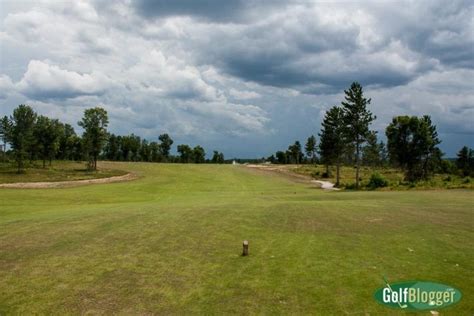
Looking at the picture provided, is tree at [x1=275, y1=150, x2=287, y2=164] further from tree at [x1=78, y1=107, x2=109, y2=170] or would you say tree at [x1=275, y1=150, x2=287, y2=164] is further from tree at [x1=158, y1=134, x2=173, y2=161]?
tree at [x1=78, y1=107, x2=109, y2=170]

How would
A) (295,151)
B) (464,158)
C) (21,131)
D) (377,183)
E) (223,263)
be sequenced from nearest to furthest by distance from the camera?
(223,263) < (377,183) < (21,131) < (464,158) < (295,151)

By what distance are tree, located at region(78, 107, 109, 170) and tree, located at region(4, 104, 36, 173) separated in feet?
40.9

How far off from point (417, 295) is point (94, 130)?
3676 inches

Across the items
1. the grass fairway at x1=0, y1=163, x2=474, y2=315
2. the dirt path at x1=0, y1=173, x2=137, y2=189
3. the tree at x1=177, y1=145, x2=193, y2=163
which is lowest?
the dirt path at x1=0, y1=173, x2=137, y2=189

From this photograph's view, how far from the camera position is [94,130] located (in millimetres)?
93438

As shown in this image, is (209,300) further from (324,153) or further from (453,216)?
(324,153)

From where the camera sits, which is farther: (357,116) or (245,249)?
(357,116)

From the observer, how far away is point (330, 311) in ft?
26.5

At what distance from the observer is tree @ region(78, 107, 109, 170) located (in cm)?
9325

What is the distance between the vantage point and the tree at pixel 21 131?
262ft

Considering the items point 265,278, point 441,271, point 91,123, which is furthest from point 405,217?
point 91,123

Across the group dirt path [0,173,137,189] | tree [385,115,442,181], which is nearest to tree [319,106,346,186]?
tree [385,115,442,181]

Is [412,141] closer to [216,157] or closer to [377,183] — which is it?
[377,183]

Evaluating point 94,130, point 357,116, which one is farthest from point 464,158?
point 94,130
